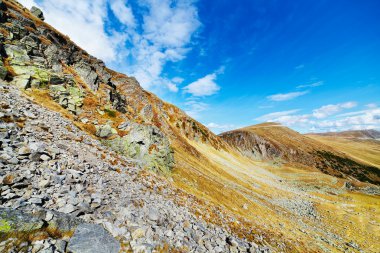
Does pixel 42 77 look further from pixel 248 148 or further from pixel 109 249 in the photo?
pixel 248 148

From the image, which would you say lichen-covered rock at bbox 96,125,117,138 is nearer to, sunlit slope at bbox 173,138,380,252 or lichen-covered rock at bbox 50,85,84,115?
lichen-covered rock at bbox 50,85,84,115

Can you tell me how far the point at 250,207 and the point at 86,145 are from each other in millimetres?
29750

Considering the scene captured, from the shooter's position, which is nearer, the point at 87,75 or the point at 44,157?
the point at 44,157

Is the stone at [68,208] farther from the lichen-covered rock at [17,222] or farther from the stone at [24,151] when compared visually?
the stone at [24,151]

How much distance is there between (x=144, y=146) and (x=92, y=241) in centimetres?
1986

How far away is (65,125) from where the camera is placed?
66.9ft

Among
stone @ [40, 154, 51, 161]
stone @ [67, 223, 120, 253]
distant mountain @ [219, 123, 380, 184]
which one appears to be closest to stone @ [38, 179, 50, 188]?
stone @ [40, 154, 51, 161]

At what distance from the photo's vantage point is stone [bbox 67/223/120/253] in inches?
335

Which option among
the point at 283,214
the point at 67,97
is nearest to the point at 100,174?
the point at 67,97

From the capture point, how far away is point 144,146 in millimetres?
28562

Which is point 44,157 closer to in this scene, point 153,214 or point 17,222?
point 17,222

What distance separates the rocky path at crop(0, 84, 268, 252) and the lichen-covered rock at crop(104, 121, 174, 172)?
660 centimetres

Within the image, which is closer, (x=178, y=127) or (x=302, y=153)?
(x=178, y=127)

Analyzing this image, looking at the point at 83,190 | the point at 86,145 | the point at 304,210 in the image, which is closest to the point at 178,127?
the point at 304,210
